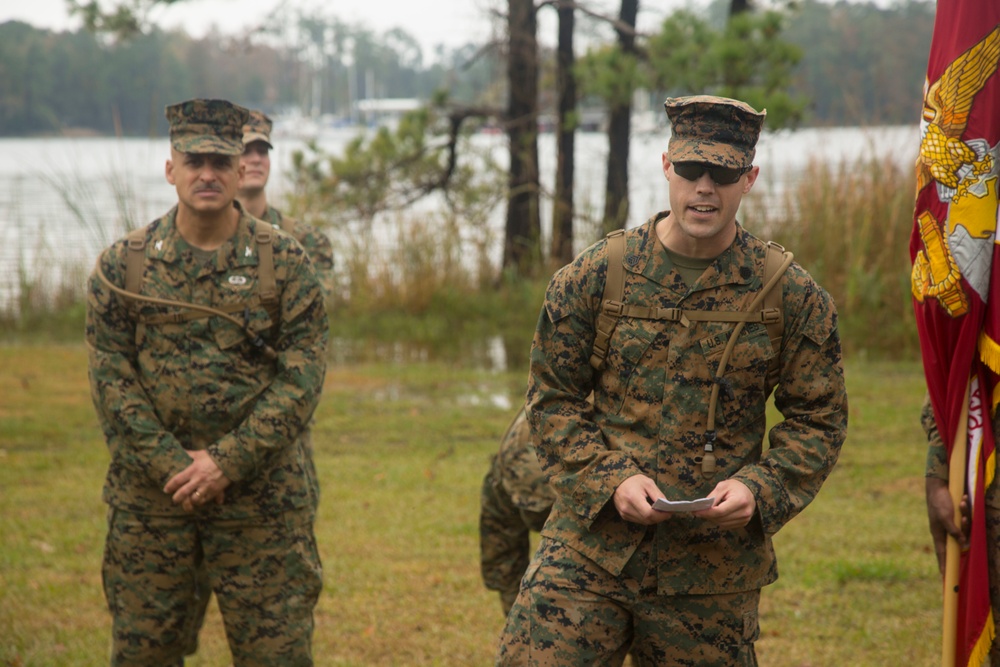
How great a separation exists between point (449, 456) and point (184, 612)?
14.4 ft

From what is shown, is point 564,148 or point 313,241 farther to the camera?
point 564,148

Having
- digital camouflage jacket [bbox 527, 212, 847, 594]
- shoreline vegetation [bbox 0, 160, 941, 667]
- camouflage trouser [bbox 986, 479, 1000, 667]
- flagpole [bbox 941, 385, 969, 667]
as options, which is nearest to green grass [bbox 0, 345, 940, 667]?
shoreline vegetation [bbox 0, 160, 941, 667]

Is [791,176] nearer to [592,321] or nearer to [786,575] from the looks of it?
[786,575]

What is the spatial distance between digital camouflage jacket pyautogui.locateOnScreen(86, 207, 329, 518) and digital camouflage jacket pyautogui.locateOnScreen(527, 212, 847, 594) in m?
1.16

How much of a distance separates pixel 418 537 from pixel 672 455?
12.3ft

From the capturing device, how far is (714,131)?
298cm

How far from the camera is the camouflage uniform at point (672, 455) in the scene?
2.98 m

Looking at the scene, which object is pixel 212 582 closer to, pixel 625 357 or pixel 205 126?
pixel 205 126

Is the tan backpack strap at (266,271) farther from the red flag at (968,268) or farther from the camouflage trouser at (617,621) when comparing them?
the red flag at (968,268)

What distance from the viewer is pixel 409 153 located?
1448cm

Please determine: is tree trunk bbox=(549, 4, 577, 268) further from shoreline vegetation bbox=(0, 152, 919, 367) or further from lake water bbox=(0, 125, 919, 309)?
shoreline vegetation bbox=(0, 152, 919, 367)

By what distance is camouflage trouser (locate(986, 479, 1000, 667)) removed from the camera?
3.26m

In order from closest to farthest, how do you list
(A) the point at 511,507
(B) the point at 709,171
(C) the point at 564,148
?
(B) the point at 709,171
(A) the point at 511,507
(C) the point at 564,148

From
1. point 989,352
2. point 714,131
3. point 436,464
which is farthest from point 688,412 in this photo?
point 436,464
